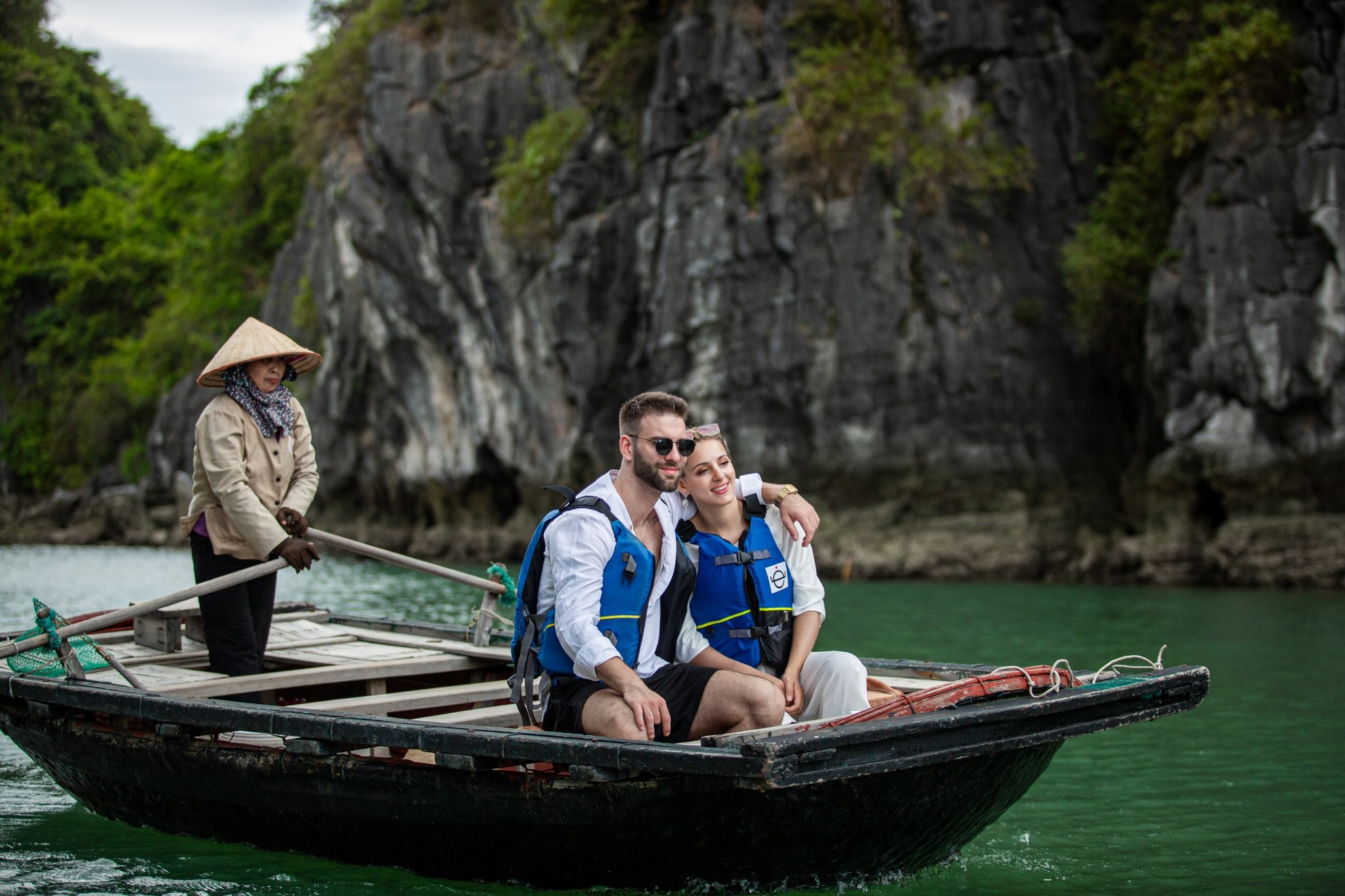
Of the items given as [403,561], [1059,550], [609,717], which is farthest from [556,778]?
[1059,550]

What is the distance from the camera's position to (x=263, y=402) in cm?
610

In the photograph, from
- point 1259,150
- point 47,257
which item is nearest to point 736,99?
point 1259,150

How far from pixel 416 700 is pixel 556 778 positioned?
5.03 ft

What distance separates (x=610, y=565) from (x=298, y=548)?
219 cm

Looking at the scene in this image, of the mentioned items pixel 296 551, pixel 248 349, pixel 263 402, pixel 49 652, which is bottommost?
pixel 49 652

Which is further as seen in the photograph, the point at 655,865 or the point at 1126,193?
the point at 1126,193

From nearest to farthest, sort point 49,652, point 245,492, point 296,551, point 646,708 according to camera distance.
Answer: point 646,708
point 49,652
point 296,551
point 245,492

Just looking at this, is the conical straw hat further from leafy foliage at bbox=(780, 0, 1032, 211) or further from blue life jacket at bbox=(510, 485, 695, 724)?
leafy foliage at bbox=(780, 0, 1032, 211)

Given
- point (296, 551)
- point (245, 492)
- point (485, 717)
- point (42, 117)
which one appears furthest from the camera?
point (42, 117)

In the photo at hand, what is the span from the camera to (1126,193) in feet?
70.3

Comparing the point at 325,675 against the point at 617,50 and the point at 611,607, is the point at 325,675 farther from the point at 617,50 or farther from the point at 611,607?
the point at 617,50

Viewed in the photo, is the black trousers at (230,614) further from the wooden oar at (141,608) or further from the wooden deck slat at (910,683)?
the wooden deck slat at (910,683)

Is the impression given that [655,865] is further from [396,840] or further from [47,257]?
[47,257]

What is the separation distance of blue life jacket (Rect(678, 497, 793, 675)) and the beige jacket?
232 cm
